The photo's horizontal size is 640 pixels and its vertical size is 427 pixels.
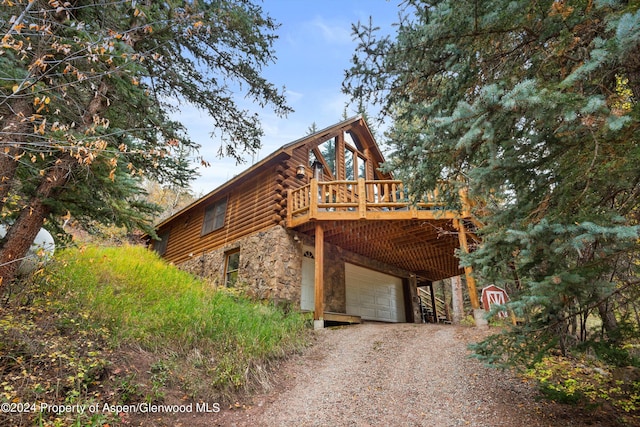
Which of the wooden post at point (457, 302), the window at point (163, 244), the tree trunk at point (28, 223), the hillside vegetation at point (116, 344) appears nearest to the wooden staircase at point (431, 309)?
the wooden post at point (457, 302)

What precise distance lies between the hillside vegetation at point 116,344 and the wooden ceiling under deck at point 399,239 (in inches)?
139

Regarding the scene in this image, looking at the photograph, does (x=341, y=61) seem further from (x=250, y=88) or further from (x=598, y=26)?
(x=250, y=88)

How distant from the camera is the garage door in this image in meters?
10.5

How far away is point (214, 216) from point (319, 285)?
6.05 metres

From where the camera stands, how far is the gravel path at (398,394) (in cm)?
320

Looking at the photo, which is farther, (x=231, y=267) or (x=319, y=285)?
(x=231, y=267)

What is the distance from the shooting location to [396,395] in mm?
3842

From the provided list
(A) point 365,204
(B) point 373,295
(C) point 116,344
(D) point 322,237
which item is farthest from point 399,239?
(C) point 116,344

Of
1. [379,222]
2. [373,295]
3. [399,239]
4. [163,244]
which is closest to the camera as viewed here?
[379,222]

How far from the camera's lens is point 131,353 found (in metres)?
3.69

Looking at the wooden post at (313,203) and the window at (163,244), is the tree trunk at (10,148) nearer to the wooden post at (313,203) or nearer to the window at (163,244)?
the wooden post at (313,203)

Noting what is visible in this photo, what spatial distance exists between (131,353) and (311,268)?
6.12m

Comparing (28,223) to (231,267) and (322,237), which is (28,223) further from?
(231,267)

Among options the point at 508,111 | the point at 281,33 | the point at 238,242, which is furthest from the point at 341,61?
the point at 238,242
